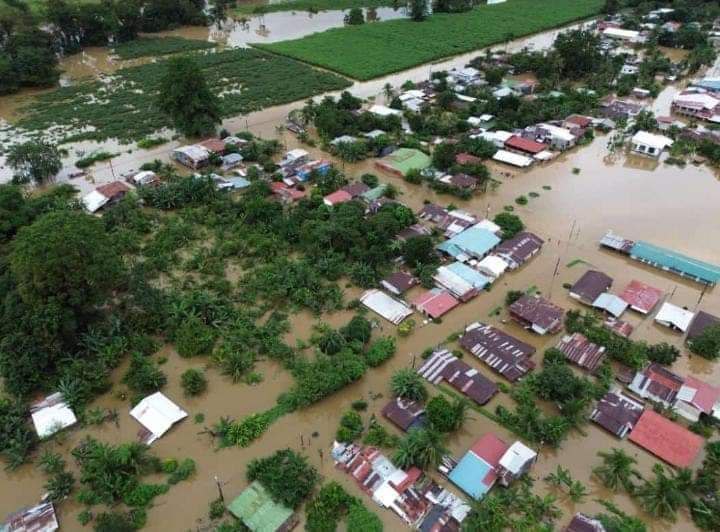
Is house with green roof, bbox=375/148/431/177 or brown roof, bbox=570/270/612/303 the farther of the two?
house with green roof, bbox=375/148/431/177

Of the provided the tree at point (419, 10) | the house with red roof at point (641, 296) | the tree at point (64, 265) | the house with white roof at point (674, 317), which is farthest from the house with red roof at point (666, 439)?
the tree at point (419, 10)

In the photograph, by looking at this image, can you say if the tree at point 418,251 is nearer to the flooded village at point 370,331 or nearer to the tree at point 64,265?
the flooded village at point 370,331

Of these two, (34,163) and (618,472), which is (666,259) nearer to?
(618,472)

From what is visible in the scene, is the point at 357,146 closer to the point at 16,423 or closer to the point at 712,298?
the point at 712,298

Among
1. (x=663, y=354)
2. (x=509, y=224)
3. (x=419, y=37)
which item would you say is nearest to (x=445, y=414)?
(x=663, y=354)

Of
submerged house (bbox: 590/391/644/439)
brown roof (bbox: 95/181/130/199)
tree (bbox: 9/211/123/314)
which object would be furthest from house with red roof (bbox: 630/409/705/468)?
brown roof (bbox: 95/181/130/199)

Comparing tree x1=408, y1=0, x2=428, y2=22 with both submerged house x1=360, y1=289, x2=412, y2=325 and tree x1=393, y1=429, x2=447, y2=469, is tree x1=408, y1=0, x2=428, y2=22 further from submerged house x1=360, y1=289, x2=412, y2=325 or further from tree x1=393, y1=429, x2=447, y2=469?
tree x1=393, y1=429, x2=447, y2=469
